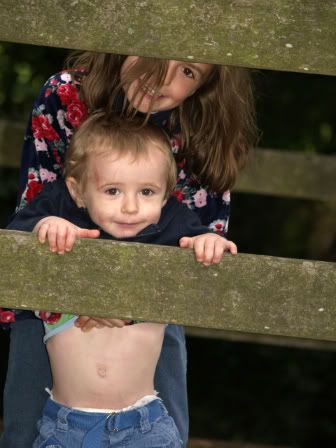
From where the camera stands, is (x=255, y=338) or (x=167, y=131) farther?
(x=255, y=338)

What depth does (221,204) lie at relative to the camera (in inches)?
119

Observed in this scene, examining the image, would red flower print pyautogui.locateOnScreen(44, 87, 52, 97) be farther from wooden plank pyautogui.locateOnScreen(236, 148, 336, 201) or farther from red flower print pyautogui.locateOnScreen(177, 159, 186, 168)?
wooden plank pyautogui.locateOnScreen(236, 148, 336, 201)

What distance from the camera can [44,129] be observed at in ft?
9.57

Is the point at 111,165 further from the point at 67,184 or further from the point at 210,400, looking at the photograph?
the point at 210,400

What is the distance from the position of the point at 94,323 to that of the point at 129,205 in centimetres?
32

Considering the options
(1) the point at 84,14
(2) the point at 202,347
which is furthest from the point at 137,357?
(2) the point at 202,347

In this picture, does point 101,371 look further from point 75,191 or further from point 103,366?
point 75,191

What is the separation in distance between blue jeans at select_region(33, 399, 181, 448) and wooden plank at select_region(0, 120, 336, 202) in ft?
6.50

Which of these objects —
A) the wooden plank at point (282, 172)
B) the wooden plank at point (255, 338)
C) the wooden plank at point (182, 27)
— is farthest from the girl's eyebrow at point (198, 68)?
the wooden plank at point (255, 338)

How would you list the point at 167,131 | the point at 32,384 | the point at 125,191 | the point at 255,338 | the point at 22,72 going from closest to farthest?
the point at 125,191 < the point at 32,384 < the point at 167,131 < the point at 255,338 < the point at 22,72

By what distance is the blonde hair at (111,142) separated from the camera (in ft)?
8.45

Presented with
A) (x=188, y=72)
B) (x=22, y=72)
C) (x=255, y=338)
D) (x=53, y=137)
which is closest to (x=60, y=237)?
(x=188, y=72)

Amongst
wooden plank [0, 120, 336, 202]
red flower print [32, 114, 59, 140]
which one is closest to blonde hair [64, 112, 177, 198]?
red flower print [32, 114, 59, 140]

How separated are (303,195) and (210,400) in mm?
3343
